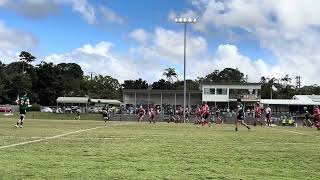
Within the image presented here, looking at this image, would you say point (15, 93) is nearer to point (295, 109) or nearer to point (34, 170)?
point (295, 109)

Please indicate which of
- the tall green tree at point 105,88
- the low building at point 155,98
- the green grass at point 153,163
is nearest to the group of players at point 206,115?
the green grass at point 153,163

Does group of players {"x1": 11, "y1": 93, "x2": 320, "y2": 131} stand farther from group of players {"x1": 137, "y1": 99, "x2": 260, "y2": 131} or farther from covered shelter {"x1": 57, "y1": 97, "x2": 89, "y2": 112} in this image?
covered shelter {"x1": 57, "y1": 97, "x2": 89, "y2": 112}

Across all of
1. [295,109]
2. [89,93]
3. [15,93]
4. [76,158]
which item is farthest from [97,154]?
[89,93]

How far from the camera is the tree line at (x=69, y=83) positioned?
137875mm

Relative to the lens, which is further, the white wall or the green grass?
the white wall

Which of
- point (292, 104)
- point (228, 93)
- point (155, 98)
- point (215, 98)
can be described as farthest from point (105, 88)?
point (292, 104)

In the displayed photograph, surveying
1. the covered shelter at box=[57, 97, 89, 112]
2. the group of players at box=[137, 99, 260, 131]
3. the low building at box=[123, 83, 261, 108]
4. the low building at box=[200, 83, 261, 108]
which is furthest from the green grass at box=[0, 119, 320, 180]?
the covered shelter at box=[57, 97, 89, 112]

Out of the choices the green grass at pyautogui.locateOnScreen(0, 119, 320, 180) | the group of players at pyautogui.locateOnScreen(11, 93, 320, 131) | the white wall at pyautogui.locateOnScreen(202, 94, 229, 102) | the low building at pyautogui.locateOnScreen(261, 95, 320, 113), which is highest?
the white wall at pyautogui.locateOnScreen(202, 94, 229, 102)

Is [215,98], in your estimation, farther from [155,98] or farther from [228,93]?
[155,98]

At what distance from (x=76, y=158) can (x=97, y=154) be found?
3.54 ft

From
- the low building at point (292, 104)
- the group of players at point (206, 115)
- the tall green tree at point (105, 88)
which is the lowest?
the group of players at point (206, 115)

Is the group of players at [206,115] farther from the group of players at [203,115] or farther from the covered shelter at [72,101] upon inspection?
the covered shelter at [72,101]

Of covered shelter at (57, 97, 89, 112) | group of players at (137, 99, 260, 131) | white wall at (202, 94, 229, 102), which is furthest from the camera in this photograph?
covered shelter at (57, 97, 89, 112)

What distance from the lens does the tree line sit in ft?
452
